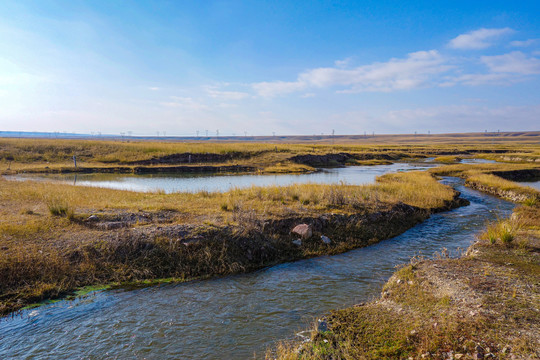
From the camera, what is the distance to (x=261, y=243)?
40.2 ft

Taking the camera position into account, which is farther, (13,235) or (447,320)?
(13,235)

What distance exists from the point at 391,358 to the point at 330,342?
4.13 feet

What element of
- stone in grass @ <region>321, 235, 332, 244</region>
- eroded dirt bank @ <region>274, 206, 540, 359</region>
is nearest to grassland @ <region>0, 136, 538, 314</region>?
stone in grass @ <region>321, 235, 332, 244</region>

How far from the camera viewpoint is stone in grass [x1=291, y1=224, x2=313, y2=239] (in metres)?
13.4

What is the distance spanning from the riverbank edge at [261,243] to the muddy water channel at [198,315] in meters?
0.41

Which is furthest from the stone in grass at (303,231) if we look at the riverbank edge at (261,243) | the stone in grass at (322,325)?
the stone in grass at (322,325)

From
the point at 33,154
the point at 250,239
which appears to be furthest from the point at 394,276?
the point at 33,154

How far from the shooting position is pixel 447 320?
6.66 m

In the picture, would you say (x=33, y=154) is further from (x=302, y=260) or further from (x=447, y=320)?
(x=447, y=320)

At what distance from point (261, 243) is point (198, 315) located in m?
4.54

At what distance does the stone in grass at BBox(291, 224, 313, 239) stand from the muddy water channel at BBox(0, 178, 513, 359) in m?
1.68

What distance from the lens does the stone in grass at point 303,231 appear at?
13352 mm

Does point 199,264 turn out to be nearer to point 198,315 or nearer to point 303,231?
point 198,315

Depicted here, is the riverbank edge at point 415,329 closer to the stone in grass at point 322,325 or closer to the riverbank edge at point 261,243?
the stone in grass at point 322,325
